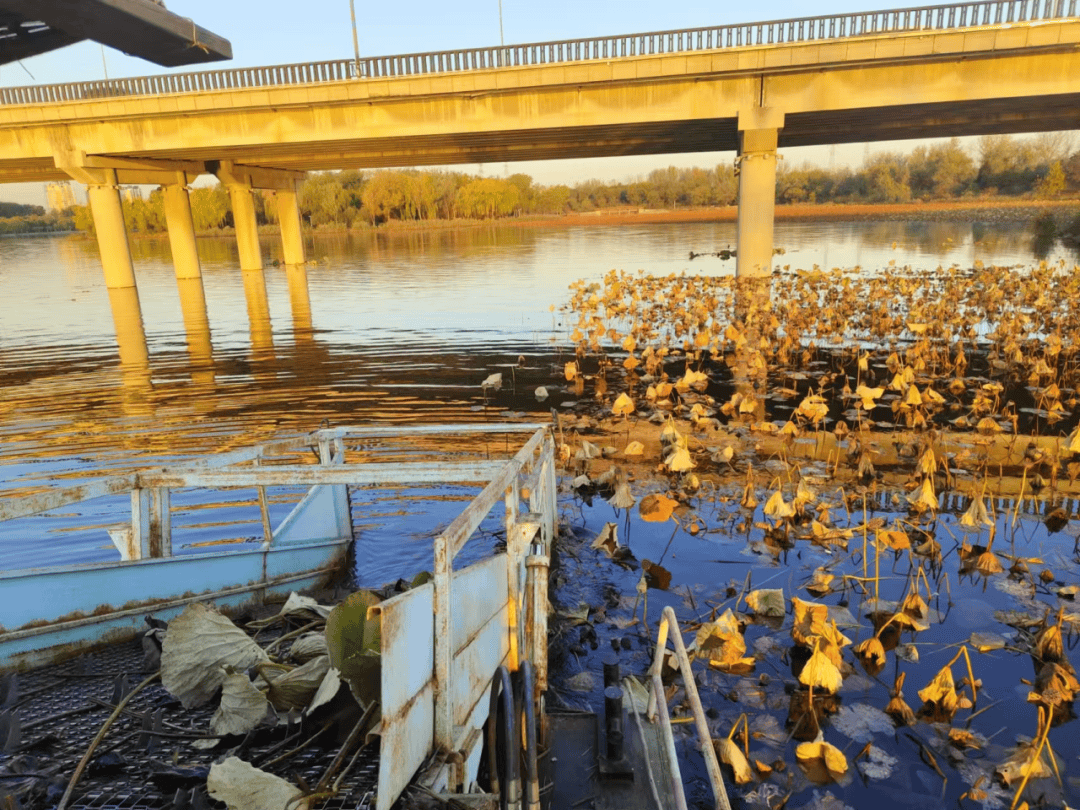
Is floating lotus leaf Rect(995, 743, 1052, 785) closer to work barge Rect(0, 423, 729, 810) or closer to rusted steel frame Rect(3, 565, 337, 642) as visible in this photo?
work barge Rect(0, 423, 729, 810)

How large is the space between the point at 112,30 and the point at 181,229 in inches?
1371

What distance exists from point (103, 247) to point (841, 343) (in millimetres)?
30101

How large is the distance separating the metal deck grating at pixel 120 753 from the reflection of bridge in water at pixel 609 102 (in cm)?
1471

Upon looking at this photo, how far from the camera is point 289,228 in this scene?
130 ft

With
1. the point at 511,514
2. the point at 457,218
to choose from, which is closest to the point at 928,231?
the point at 511,514

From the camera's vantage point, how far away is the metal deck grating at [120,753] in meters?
3.16

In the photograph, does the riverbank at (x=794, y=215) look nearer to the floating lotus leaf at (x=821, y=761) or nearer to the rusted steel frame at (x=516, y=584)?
the floating lotus leaf at (x=821, y=761)

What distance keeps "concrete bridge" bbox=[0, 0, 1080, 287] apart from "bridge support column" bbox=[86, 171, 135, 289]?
6cm

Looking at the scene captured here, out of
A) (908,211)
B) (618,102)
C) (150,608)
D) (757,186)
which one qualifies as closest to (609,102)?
(618,102)

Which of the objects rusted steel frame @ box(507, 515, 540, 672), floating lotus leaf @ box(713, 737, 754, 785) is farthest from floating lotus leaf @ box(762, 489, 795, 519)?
rusted steel frame @ box(507, 515, 540, 672)

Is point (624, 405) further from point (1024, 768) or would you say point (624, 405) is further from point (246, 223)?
point (246, 223)

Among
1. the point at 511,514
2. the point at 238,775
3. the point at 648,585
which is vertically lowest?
the point at 648,585

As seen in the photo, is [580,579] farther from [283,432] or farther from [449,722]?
[283,432]

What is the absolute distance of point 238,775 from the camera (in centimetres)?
281
